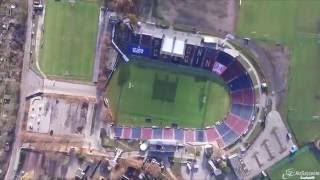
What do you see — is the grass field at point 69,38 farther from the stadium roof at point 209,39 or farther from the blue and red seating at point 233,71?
the blue and red seating at point 233,71

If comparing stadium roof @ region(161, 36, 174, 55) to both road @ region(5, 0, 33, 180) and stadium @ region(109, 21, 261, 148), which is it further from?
road @ region(5, 0, 33, 180)

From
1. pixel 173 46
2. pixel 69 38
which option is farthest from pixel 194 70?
pixel 69 38

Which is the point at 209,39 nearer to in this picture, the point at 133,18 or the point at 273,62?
the point at 273,62

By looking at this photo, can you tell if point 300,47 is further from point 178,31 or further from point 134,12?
point 134,12

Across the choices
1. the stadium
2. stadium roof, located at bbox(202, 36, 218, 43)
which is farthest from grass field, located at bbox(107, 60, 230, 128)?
stadium roof, located at bbox(202, 36, 218, 43)

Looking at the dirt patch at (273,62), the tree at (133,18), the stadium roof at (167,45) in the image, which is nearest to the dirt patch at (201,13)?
the stadium roof at (167,45)

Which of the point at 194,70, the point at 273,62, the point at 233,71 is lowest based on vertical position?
the point at 194,70
